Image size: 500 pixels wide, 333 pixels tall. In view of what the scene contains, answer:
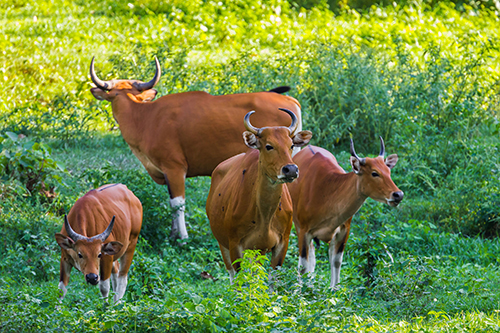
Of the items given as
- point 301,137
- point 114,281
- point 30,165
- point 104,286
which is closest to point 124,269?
point 114,281

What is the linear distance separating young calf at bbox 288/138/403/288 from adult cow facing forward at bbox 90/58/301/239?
165 cm

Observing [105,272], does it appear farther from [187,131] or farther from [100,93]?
[100,93]

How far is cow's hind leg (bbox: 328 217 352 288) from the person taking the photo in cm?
632

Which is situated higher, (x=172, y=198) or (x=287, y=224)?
(x=287, y=224)

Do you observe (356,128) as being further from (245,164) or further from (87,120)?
(245,164)

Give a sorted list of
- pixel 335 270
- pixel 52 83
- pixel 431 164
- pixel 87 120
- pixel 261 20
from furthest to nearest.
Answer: pixel 261 20 < pixel 52 83 < pixel 87 120 < pixel 431 164 < pixel 335 270

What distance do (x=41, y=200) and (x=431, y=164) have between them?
5.44 metres

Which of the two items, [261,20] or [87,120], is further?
[261,20]

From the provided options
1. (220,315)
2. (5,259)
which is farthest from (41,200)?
(220,315)

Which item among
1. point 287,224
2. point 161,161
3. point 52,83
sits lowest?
point 52,83

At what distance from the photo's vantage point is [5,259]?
707 cm

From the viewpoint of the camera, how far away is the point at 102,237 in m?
5.87

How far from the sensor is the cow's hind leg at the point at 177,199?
7945mm

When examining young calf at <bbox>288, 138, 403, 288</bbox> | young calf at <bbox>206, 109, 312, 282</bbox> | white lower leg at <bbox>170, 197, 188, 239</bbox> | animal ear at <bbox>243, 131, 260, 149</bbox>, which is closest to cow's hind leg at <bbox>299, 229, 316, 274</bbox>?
young calf at <bbox>288, 138, 403, 288</bbox>
